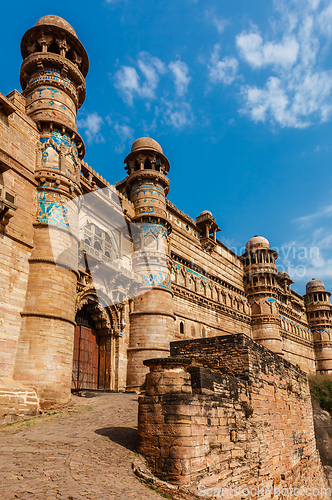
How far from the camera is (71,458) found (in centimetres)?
Answer: 688

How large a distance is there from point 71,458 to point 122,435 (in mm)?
1965

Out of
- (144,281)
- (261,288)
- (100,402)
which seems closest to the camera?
(100,402)

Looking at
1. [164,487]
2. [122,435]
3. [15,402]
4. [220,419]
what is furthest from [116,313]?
[164,487]

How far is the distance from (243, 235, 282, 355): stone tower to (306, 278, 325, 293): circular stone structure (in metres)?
13.6

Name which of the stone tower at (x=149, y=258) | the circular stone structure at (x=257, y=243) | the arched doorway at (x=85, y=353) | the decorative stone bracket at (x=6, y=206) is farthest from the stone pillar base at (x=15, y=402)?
the circular stone structure at (x=257, y=243)

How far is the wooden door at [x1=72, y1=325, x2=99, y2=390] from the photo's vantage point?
1658cm

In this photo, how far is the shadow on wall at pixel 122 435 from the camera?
800cm

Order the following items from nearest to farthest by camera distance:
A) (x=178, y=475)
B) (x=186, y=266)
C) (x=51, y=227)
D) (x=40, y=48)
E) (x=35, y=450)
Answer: (x=178, y=475), (x=35, y=450), (x=51, y=227), (x=40, y=48), (x=186, y=266)

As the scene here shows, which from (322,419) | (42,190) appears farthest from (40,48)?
(322,419)

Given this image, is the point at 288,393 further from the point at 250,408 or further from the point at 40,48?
the point at 40,48

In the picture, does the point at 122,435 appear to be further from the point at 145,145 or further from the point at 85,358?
the point at 145,145

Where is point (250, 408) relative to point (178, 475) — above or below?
above

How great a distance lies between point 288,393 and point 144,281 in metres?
9.14

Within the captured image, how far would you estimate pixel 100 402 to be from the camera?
13.2 metres
